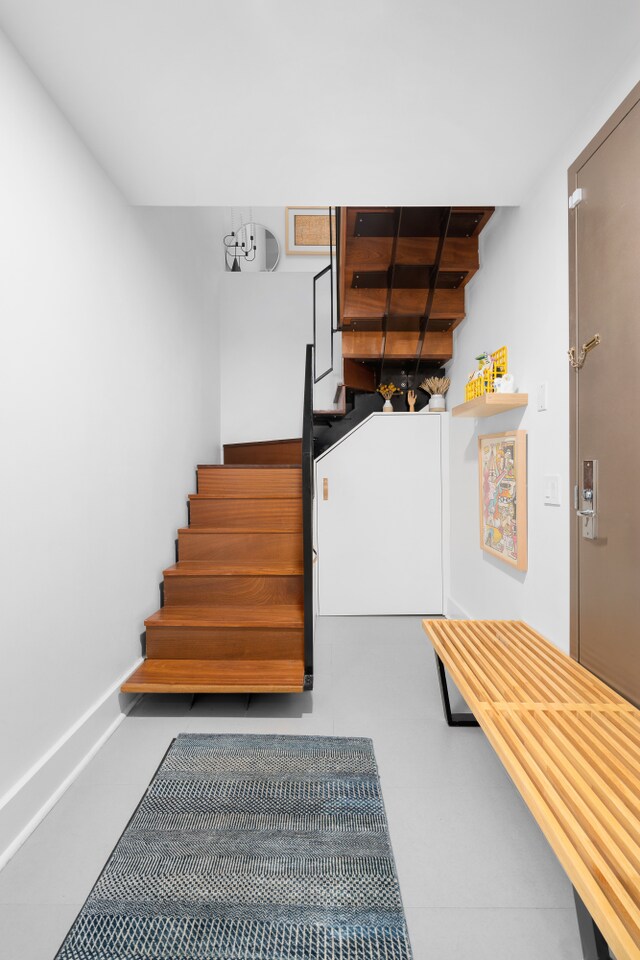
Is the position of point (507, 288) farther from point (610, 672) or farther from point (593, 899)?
point (593, 899)

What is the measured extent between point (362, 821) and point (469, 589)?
7.32 ft

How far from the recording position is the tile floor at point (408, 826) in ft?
4.66

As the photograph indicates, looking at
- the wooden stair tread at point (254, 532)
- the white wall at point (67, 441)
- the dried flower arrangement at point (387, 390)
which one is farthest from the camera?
the dried flower arrangement at point (387, 390)

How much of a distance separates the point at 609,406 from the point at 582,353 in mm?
311

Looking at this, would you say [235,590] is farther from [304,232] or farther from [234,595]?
[304,232]

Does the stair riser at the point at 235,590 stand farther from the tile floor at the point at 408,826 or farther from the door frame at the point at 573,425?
the door frame at the point at 573,425

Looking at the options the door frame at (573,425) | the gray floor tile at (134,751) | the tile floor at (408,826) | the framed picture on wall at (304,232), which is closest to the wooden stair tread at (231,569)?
the tile floor at (408,826)

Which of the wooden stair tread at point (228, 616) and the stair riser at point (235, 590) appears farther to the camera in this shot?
the stair riser at point (235, 590)

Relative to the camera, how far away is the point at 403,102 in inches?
79.8

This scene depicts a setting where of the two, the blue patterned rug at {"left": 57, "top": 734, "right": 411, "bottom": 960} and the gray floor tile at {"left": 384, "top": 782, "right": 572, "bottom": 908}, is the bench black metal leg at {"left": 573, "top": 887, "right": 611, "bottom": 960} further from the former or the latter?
the blue patterned rug at {"left": 57, "top": 734, "right": 411, "bottom": 960}

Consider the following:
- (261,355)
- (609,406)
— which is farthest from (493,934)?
(261,355)

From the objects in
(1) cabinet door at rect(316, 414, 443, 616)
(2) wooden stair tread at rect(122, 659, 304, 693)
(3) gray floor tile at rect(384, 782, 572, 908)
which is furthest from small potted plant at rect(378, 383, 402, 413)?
(3) gray floor tile at rect(384, 782, 572, 908)

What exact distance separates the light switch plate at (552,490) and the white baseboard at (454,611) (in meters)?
1.61

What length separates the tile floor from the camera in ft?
4.66
